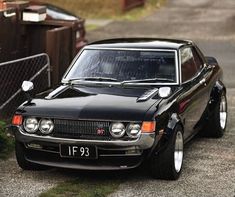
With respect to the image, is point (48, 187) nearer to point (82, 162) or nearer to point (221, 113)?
point (82, 162)

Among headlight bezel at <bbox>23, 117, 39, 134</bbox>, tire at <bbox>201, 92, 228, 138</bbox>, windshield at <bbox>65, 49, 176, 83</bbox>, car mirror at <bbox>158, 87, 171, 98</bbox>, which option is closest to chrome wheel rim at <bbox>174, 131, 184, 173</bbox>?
car mirror at <bbox>158, 87, 171, 98</bbox>

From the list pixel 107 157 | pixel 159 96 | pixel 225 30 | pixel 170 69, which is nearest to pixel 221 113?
pixel 170 69

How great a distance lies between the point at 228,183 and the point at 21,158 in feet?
7.38

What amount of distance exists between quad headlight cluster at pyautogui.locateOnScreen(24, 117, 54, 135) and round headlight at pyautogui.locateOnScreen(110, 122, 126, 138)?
2.13ft

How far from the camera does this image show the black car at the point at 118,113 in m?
6.55

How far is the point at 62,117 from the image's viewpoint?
21.8 ft

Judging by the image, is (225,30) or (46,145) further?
(225,30)

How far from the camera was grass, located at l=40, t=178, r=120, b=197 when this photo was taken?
645 cm

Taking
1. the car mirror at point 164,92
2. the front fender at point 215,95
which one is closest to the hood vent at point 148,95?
the car mirror at point 164,92

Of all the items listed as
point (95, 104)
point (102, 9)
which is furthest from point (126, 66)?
point (102, 9)

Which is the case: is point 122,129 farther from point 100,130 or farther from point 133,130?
point 100,130

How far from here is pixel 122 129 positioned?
21.5 feet

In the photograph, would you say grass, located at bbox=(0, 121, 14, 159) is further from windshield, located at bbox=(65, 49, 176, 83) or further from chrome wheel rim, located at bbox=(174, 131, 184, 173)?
chrome wheel rim, located at bbox=(174, 131, 184, 173)

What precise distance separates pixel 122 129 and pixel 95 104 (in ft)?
1.49
